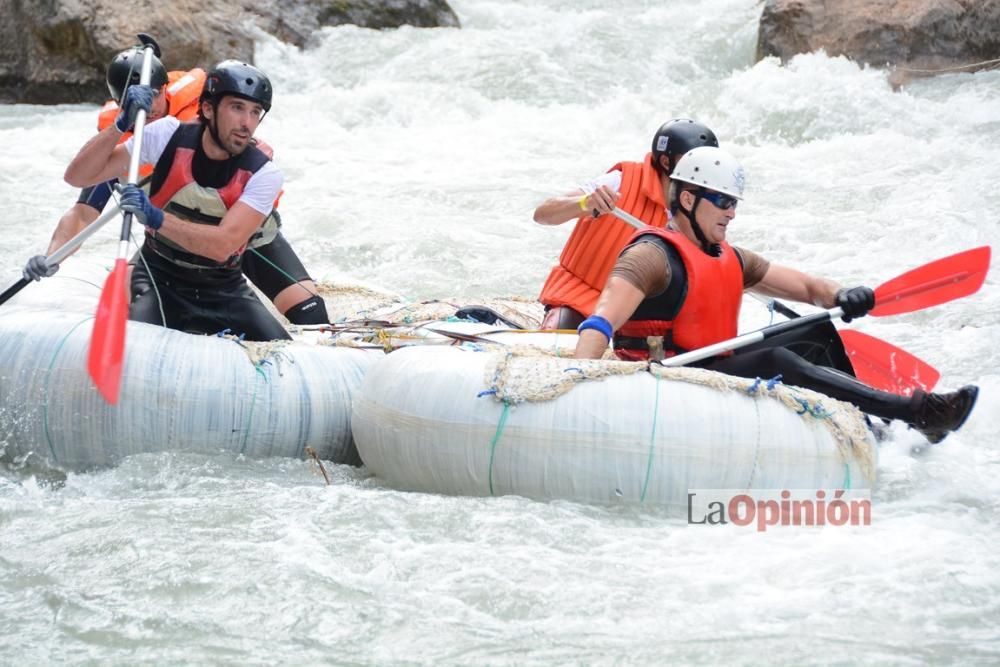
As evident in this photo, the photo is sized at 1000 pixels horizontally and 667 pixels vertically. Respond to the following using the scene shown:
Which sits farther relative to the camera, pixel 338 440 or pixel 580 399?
pixel 338 440

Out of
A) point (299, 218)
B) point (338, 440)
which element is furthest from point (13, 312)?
point (299, 218)

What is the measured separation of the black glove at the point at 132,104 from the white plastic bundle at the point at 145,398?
28.0 inches

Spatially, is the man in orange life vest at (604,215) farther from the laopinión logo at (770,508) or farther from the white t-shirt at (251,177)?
the laopinión logo at (770,508)

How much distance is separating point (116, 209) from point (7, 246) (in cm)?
402

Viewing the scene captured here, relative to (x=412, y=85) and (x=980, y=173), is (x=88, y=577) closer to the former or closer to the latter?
(x=980, y=173)

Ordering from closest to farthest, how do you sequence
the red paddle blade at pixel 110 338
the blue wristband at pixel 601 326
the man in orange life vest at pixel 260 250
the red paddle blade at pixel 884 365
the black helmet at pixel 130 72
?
the red paddle blade at pixel 110 338 < the blue wristband at pixel 601 326 < the red paddle blade at pixel 884 365 < the black helmet at pixel 130 72 < the man in orange life vest at pixel 260 250

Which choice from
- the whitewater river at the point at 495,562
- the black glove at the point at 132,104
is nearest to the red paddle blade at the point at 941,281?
the whitewater river at the point at 495,562

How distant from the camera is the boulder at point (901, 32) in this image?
452 inches

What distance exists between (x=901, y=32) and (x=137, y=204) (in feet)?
29.7

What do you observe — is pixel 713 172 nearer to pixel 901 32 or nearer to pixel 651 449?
pixel 651 449

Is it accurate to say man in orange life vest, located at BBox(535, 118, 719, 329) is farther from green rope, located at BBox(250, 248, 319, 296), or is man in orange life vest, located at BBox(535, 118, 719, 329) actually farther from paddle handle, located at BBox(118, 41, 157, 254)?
paddle handle, located at BBox(118, 41, 157, 254)

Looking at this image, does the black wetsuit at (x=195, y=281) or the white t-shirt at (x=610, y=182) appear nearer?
the black wetsuit at (x=195, y=281)

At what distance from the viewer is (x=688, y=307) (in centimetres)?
430

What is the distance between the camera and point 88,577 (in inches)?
133
